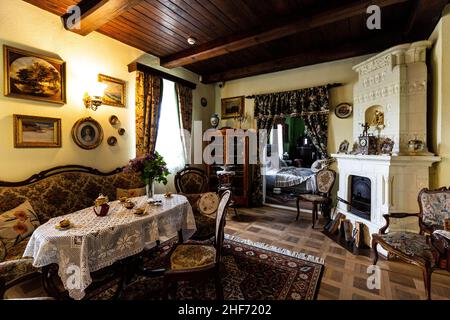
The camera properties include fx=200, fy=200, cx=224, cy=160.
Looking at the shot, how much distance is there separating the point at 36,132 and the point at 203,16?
8.54ft

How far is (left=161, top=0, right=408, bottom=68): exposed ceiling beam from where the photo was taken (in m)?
2.29

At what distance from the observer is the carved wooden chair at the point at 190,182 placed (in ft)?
10.9

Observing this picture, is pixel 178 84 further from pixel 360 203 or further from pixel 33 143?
pixel 360 203

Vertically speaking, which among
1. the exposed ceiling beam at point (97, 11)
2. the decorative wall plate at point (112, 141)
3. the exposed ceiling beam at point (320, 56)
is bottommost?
the decorative wall plate at point (112, 141)

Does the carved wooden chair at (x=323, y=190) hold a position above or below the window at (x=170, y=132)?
below

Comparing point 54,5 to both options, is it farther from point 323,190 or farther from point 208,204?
point 323,190

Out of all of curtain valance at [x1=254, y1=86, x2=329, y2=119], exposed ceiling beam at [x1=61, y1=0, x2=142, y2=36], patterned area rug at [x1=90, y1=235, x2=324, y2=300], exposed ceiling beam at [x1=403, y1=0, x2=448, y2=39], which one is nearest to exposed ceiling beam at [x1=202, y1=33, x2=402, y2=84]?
exposed ceiling beam at [x1=403, y1=0, x2=448, y2=39]

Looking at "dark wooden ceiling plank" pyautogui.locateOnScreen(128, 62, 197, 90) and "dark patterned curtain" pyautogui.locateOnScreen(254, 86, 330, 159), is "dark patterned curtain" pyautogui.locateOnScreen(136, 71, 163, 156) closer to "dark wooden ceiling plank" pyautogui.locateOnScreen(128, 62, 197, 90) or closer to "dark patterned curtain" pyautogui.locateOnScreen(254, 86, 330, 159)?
"dark wooden ceiling plank" pyautogui.locateOnScreen(128, 62, 197, 90)

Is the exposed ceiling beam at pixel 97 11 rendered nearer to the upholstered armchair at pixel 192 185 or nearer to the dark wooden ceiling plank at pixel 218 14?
the dark wooden ceiling plank at pixel 218 14

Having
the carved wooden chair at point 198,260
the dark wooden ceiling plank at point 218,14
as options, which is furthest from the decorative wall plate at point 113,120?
the carved wooden chair at point 198,260

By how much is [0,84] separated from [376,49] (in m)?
5.11

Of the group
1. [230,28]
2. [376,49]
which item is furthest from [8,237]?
[376,49]

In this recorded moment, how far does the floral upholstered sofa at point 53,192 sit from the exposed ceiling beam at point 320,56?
10.6ft

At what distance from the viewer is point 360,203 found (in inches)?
127
